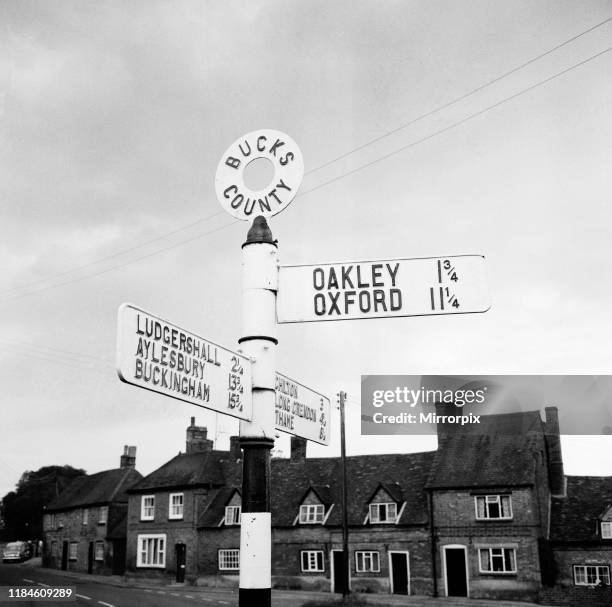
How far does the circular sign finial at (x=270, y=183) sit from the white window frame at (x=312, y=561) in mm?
38919

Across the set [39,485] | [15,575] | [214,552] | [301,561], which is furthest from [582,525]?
[39,485]

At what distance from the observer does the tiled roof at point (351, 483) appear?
3984 cm

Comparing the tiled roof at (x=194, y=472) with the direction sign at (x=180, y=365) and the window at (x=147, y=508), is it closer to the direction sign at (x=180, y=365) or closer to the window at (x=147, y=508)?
the window at (x=147, y=508)

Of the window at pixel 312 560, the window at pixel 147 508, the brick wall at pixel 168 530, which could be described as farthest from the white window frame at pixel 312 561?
the window at pixel 147 508

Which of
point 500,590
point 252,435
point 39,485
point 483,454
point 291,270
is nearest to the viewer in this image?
point 252,435

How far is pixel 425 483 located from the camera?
129 ft

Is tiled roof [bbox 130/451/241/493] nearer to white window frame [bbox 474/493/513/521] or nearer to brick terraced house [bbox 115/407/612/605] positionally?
brick terraced house [bbox 115/407/612/605]

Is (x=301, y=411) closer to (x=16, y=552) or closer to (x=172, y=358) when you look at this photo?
(x=172, y=358)

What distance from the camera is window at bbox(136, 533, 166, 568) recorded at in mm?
46406

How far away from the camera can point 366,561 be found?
38844 mm

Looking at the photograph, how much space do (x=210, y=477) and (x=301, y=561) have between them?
8.95 meters

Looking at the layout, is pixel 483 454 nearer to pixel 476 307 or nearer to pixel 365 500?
pixel 365 500

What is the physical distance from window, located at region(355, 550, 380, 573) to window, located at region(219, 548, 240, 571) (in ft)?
25.3

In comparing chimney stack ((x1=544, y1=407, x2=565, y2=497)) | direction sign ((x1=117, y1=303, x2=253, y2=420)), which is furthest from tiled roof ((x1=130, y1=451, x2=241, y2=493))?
direction sign ((x1=117, y1=303, x2=253, y2=420))
